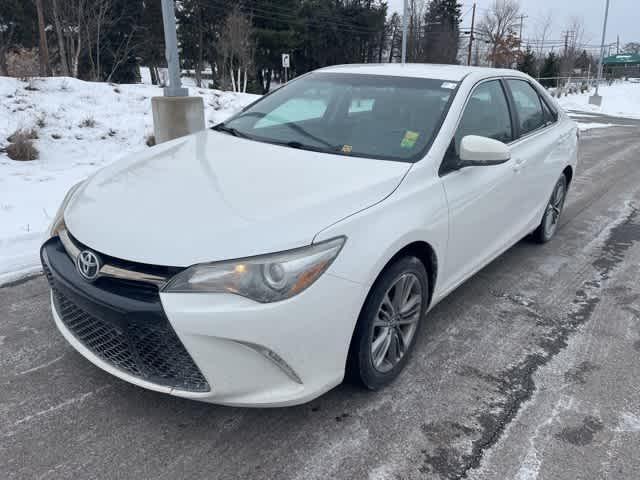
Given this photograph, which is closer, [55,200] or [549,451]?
[549,451]

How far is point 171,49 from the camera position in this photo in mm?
7020

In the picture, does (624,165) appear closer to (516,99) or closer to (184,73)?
(516,99)

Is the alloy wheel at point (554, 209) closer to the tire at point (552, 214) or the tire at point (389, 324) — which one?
the tire at point (552, 214)

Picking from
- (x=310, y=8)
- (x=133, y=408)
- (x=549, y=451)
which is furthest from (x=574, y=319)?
(x=310, y=8)

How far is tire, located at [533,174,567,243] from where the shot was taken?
500cm

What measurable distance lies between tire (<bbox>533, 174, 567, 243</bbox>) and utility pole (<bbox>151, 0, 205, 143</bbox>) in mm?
4508

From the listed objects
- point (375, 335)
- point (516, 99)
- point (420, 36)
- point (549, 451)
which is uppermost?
point (420, 36)

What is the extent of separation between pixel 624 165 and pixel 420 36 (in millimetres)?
44821

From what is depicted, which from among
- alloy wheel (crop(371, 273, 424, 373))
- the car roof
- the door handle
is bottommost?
alloy wheel (crop(371, 273, 424, 373))

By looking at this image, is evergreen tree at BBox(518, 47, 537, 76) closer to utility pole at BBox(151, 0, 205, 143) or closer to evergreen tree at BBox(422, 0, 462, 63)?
evergreen tree at BBox(422, 0, 462, 63)

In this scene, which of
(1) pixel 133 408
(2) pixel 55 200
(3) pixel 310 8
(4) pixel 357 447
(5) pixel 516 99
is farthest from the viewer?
(3) pixel 310 8

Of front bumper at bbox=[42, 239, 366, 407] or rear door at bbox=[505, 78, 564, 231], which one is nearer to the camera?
front bumper at bbox=[42, 239, 366, 407]

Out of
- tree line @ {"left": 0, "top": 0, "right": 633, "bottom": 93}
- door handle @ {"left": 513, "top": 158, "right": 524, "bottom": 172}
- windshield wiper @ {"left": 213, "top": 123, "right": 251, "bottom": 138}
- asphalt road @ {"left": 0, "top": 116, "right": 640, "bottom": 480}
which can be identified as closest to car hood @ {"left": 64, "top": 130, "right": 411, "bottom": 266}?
windshield wiper @ {"left": 213, "top": 123, "right": 251, "bottom": 138}

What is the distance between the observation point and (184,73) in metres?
49.3
